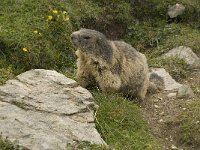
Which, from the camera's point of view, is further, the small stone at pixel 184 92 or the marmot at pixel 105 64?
the small stone at pixel 184 92

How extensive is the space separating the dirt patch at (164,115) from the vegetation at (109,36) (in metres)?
0.15

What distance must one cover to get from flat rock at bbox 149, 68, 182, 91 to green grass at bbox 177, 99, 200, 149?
122 centimetres

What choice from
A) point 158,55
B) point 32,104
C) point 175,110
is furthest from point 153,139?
point 158,55

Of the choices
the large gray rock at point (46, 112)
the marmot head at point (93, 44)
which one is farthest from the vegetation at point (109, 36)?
the marmot head at point (93, 44)

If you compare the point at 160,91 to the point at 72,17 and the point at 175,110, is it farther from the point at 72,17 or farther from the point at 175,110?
the point at 72,17

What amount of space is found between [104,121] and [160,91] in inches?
81.2

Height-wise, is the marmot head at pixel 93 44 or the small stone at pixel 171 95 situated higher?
the marmot head at pixel 93 44

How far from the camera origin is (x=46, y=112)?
5.88 m

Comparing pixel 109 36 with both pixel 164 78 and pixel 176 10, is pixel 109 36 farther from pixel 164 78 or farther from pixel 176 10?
pixel 164 78

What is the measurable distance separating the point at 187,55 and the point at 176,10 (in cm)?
158

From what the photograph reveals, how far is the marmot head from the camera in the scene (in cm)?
709

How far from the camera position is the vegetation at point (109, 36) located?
6.55 m

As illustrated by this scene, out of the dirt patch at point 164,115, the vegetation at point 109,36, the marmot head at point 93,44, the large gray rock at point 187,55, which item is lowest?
the dirt patch at point 164,115

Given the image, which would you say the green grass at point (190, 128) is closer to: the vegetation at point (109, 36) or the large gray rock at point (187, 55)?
the vegetation at point (109, 36)
